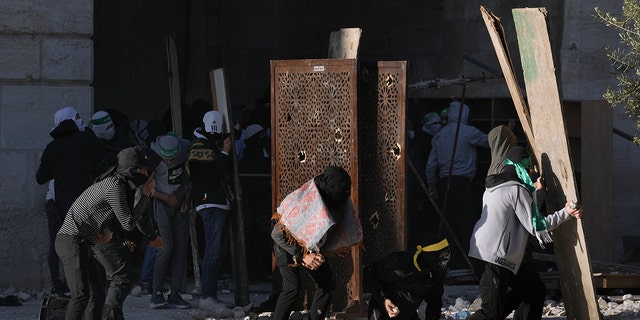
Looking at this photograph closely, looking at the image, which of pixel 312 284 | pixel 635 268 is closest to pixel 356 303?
pixel 312 284

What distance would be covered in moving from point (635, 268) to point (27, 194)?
5217 mm

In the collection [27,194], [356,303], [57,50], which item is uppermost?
[57,50]

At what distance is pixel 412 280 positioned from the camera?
25.3 feet

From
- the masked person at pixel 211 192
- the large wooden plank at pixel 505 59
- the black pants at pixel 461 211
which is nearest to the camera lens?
→ the large wooden plank at pixel 505 59

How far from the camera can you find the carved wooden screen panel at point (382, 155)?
8852 millimetres

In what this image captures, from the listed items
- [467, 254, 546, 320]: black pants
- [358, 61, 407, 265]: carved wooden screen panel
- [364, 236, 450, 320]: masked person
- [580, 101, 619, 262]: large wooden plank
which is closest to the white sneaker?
[358, 61, 407, 265]: carved wooden screen panel

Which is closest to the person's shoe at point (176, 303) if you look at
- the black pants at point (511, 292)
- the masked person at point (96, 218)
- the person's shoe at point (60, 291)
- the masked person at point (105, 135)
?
the person's shoe at point (60, 291)

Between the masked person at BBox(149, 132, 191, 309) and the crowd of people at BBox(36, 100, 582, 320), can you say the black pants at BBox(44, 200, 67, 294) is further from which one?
the masked person at BBox(149, 132, 191, 309)

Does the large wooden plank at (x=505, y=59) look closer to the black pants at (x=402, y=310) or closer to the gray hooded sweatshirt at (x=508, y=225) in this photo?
the gray hooded sweatshirt at (x=508, y=225)

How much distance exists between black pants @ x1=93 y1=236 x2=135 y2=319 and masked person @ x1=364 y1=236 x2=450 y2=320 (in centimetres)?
157

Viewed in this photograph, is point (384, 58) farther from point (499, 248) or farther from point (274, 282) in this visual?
point (499, 248)

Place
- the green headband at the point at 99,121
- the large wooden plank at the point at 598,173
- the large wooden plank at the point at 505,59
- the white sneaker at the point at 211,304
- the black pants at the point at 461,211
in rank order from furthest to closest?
the black pants at the point at 461,211 < the large wooden plank at the point at 598,173 < the green headband at the point at 99,121 < the white sneaker at the point at 211,304 < the large wooden plank at the point at 505,59

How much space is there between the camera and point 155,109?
15.4m

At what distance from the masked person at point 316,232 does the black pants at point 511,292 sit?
0.92 m
